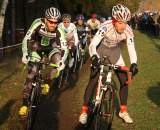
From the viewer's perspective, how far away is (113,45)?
975 centimetres

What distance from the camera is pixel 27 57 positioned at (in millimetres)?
8992

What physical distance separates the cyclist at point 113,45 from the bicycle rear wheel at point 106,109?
564mm

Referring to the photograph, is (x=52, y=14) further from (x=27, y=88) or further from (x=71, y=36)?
(x=71, y=36)

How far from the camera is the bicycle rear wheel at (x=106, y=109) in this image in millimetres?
8859

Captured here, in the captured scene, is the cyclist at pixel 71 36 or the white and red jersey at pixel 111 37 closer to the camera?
the white and red jersey at pixel 111 37

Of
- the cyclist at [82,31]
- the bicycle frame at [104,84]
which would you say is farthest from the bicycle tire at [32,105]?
the cyclist at [82,31]

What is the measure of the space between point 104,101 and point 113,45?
1371 millimetres

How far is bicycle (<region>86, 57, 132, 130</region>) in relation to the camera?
888 cm

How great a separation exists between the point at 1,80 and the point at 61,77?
1.94 meters

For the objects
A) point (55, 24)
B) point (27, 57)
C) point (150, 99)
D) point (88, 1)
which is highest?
point (88, 1)

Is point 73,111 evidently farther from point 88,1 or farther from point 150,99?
point 88,1

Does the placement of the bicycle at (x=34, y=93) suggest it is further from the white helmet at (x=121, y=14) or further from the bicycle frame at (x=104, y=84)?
the white helmet at (x=121, y=14)

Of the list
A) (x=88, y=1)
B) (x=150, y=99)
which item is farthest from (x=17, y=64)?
(x=88, y=1)

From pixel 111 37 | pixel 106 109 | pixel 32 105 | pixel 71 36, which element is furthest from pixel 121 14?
pixel 71 36
